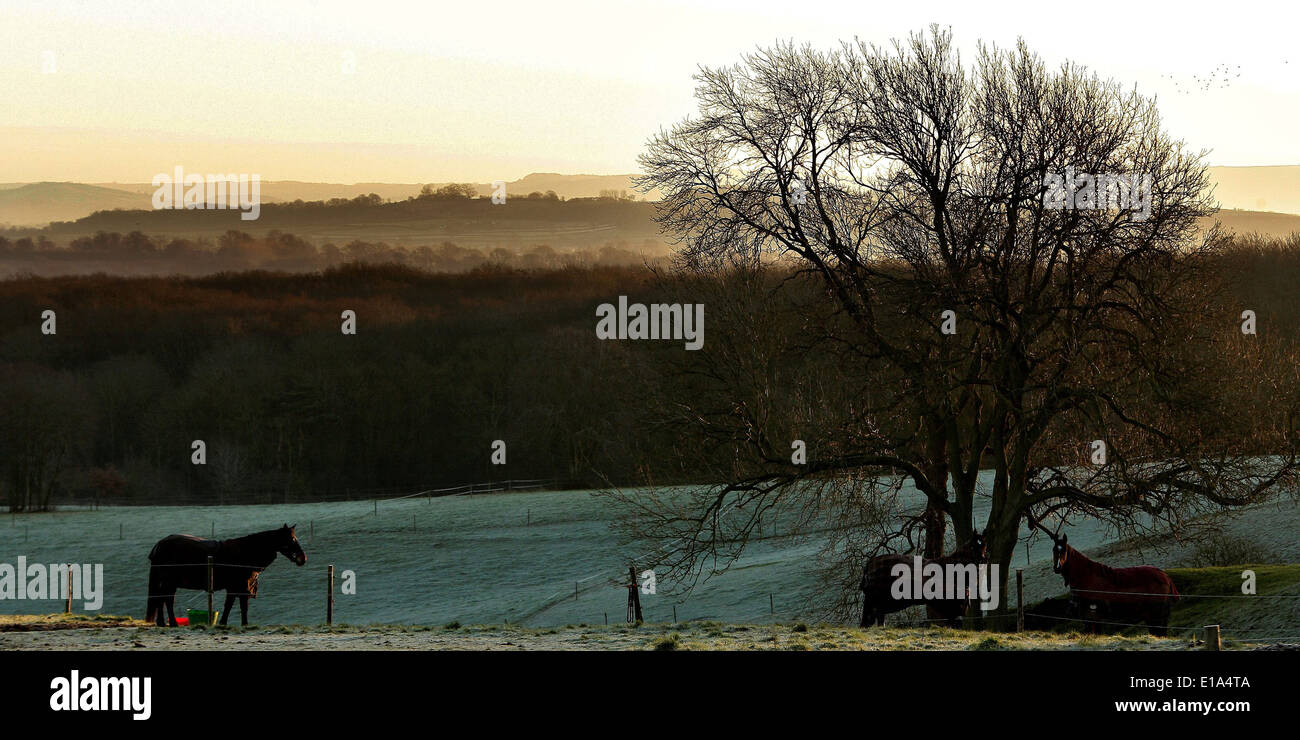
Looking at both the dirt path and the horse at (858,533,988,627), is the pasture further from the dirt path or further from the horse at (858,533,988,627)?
the dirt path

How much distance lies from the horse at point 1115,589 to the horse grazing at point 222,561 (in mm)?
17527

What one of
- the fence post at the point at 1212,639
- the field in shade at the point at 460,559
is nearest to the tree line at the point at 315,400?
the field in shade at the point at 460,559

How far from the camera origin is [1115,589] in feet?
81.4

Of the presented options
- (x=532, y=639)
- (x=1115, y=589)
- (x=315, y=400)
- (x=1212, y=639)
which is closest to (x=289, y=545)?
(x=532, y=639)

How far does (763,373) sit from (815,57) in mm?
7960

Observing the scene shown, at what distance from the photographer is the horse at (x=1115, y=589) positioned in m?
24.5

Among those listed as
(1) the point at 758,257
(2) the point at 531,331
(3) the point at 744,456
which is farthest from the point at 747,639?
(2) the point at 531,331

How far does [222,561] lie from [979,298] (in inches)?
731

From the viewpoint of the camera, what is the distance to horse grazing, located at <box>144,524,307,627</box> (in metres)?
28.2

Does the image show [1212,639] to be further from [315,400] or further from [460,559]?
[315,400]

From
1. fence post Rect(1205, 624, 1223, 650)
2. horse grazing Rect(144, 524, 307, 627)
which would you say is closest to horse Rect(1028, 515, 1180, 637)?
fence post Rect(1205, 624, 1223, 650)

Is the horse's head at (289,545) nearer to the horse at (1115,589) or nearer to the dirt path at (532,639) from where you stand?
the dirt path at (532,639)

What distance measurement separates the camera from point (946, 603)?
27109 millimetres
